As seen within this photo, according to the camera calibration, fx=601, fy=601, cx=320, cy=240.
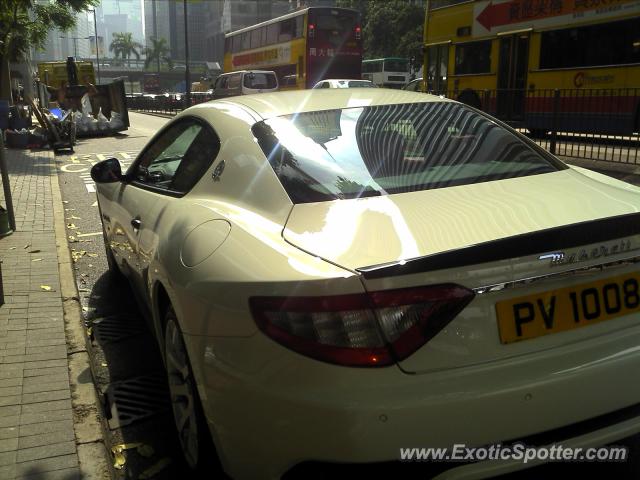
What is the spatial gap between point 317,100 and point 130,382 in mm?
1965

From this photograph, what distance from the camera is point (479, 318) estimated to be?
1.78 metres

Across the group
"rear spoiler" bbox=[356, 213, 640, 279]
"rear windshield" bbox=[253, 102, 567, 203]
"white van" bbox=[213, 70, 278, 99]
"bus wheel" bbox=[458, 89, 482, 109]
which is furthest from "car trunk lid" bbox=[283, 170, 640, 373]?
"white van" bbox=[213, 70, 278, 99]

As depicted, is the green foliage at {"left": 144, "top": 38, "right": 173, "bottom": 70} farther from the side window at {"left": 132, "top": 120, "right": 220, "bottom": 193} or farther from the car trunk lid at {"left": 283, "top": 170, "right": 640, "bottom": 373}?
the car trunk lid at {"left": 283, "top": 170, "right": 640, "bottom": 373}

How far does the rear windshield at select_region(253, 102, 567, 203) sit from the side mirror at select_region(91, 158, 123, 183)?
152 centimetres

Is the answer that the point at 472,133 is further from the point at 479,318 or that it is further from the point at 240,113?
the point at 479,318

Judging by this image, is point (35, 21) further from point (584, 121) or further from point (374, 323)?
point (374, 323)

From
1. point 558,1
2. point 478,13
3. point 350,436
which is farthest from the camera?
point 478,13

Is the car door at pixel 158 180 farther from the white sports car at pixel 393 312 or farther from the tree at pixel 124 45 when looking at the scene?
the tree at pixel 124 45

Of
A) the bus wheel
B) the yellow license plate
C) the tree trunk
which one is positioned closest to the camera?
the yellow license plate

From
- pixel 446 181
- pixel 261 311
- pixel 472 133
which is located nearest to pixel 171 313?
pixel 261 311

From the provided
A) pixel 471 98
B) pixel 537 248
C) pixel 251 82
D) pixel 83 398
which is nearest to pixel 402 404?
pixel 537 248

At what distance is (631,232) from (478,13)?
16.7m

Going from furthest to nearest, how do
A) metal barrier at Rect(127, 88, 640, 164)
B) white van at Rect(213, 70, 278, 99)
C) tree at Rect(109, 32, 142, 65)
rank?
tree at Rect(109, 32, 142, 65)
white van at Rect(213, 70, 278, 99)
metal barrier at Rect(127, 88, 640, 164)

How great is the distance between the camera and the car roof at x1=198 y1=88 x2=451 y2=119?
9.59 feet
